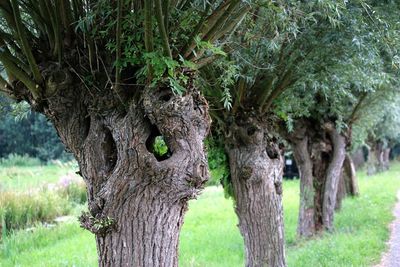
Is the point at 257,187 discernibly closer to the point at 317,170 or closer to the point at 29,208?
the point at 317,170

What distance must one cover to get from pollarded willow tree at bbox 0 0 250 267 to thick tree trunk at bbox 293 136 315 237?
7.83 metres

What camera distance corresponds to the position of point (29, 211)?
13.5m

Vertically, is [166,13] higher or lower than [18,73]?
higher

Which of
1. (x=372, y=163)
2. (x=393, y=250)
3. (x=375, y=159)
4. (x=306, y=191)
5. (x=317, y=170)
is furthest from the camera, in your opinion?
(x=375, y=159)

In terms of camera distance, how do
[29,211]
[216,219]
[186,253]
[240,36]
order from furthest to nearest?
[216,219], [29,211], [186,253], [240,36]

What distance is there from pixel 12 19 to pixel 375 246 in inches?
331

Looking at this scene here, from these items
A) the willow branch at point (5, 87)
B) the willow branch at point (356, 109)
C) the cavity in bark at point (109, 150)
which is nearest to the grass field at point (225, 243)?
the willow branch at point (356, 109)

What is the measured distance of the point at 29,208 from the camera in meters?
13.5

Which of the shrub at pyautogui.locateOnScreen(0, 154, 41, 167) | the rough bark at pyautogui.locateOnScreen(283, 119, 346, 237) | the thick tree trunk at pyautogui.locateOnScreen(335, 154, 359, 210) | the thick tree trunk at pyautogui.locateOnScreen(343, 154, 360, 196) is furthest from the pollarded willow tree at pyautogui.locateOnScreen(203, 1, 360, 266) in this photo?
the shrub at pyautogui.locateOnScreen(0, 154, 41, 167)

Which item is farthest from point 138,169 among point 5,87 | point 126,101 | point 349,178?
point 349,178

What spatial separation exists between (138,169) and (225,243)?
8.49m

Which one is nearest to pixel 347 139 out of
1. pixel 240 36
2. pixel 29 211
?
pixel 240 36

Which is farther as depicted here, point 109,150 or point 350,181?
point 350,181

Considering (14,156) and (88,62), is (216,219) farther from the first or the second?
(14,156)
